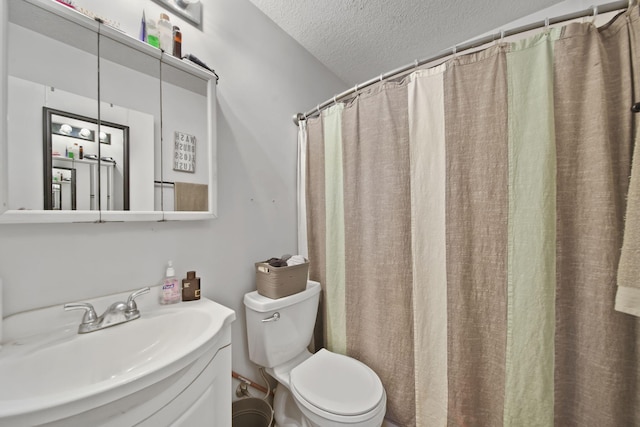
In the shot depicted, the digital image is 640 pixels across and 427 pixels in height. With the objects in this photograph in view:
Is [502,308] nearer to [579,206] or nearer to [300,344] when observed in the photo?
[579,206]

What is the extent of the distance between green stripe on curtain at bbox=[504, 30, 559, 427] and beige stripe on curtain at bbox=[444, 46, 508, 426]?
0.09 ft

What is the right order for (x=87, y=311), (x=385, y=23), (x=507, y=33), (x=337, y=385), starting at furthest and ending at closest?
(x=385, y=23), (x=337, y=385), (x=507, y=33), (x=87, y=311)

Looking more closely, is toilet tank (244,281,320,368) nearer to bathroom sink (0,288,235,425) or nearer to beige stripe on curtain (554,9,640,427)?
bathroom sink (0,288,235,425)

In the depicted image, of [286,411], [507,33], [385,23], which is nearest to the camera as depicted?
[507,33]

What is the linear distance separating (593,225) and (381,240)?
729 millimetres

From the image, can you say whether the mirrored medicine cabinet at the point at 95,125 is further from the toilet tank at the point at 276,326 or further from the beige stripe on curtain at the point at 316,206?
the beige stripe on curtain at the point at 316,206

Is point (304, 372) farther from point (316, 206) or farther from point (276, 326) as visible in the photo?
point (316, 206)

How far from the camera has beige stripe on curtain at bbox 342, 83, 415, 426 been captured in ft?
3.66

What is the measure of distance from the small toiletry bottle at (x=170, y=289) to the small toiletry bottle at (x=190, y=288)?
0.08 ft

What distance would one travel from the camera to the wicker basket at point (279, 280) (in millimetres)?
1116

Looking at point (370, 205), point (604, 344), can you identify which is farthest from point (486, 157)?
point (604, 344)

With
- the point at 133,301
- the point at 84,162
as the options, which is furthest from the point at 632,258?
the point at 84,162

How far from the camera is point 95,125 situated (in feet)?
2.60

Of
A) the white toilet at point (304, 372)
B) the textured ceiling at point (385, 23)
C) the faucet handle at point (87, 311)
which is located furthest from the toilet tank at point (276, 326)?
the textured ceiling at point (385, 23)
